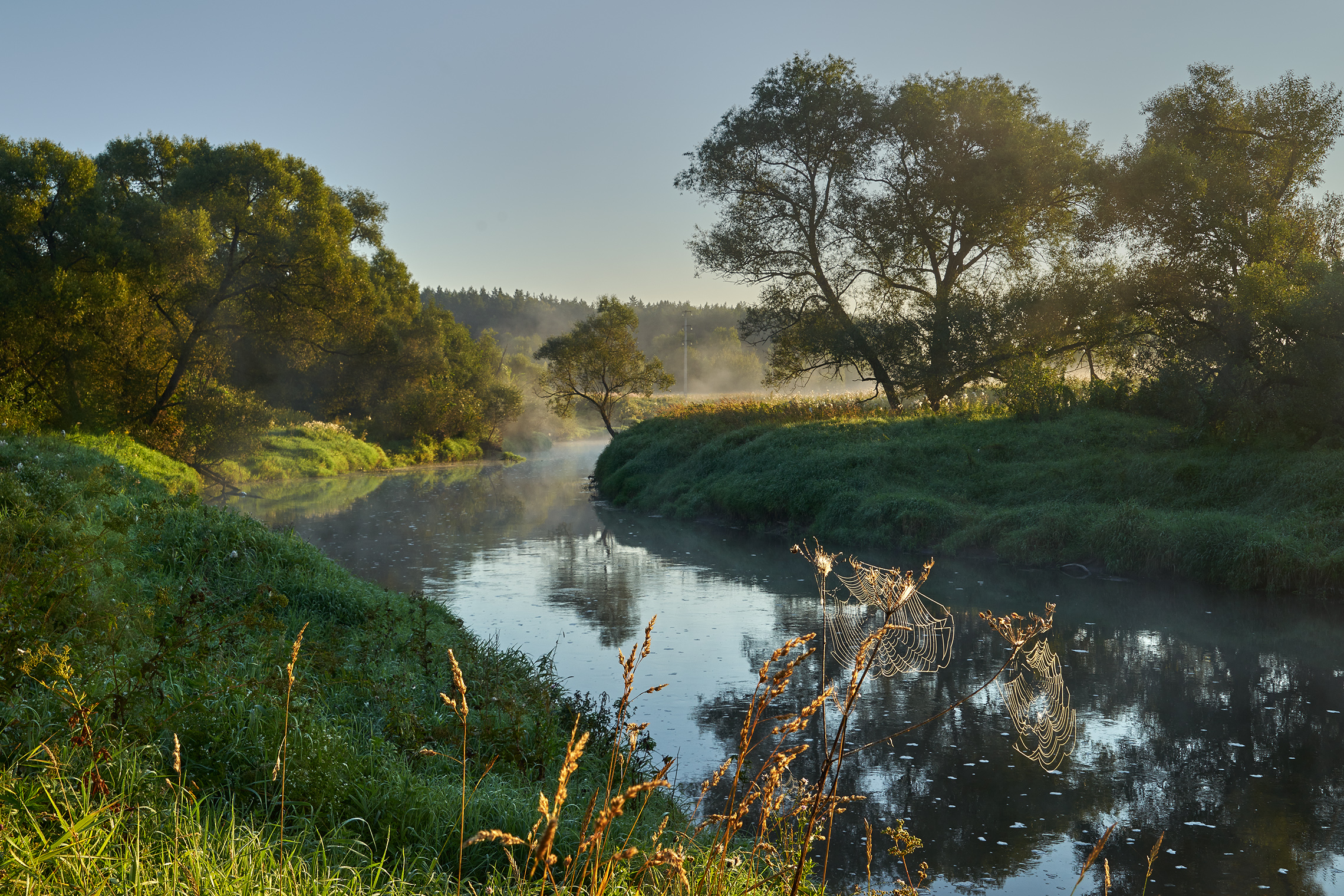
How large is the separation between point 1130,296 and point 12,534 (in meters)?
20.6

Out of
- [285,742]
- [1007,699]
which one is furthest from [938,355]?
[285,742]

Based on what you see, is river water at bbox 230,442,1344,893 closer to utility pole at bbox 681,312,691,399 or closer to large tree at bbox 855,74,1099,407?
large tree at bbox 855,74,1099,407

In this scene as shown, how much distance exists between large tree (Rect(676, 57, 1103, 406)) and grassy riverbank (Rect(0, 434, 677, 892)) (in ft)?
62.5

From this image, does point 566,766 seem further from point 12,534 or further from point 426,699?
point 12,534

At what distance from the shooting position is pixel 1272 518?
41.7 feet

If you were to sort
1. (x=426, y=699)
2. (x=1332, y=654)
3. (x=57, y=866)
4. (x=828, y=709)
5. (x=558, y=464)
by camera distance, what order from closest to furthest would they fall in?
(x=57, y=866)
(x=426, y=699)
(x=828, y=709)
(x=1332, y=654)
(x=558, y=464)

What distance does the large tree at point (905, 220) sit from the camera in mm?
23578

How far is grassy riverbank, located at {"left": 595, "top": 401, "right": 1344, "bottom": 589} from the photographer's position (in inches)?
486

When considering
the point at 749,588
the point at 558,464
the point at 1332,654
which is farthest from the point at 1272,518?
the point at 558,464

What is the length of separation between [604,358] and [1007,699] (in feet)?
102

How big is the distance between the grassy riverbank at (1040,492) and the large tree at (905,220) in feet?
9.60

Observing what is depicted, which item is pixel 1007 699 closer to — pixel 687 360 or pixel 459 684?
pixel 459 684

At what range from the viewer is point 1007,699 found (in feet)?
24.8

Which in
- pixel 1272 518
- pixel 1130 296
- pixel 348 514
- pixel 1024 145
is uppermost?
pixel 1024 145
